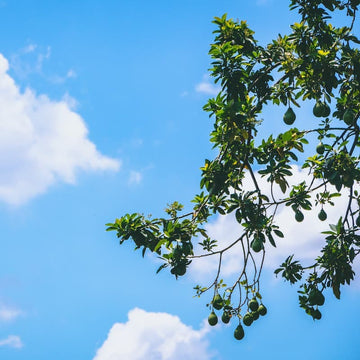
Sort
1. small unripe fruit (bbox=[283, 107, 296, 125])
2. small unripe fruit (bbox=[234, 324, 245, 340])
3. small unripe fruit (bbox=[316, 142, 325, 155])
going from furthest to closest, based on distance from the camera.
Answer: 1. small unripe fruit (bbox=[316, 142, 325, 155])
2. small unripe fruit (bbox=[283, 107, 296, 125])
3. small unripe fruit (bbox=[234, 324, 245, 340])

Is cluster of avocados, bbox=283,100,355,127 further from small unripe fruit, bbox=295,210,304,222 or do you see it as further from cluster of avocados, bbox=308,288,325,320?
cluster of avocados, bbox=308,288,325,320

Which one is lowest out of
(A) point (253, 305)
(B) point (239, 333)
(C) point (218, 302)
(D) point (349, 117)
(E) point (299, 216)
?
(B) point (239, 333)

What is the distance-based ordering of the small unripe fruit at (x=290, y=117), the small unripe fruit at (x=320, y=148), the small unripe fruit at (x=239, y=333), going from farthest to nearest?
the small unripe fruit at (x=320, y=148) → the small unripe fruit at (x=290, y=117) → the small unripe fruit at (x=239, y=333)

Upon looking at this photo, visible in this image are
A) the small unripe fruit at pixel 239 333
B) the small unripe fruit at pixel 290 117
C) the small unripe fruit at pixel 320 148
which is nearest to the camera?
the small unripe fruit at pixel 239 333

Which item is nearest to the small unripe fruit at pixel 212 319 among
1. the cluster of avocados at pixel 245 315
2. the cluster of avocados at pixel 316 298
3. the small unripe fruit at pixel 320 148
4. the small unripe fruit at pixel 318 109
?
the cluster of avocados at pixel 245 315

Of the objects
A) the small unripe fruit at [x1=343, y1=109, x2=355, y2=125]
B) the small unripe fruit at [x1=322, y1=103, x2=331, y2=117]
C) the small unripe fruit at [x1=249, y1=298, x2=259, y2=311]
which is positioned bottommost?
the small unripe fruit at [x1=249, y1=298, x2=259, y2=311]

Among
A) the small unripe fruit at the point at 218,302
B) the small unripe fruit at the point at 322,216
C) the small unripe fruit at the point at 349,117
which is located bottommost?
the small unripe fruit at the point at 218,302

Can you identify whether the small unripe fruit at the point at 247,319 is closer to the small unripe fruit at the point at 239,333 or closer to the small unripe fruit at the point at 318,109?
the small unripe fruit at the point at 239,333

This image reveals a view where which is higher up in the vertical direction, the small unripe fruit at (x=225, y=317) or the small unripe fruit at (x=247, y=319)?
the small unripe fruit at (x=225, y=317)

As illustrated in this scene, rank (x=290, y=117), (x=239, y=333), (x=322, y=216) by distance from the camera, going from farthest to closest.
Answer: (x=322, y=216), (x=290, y=117), (x=239, y=333)

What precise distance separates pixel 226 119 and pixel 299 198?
102cm

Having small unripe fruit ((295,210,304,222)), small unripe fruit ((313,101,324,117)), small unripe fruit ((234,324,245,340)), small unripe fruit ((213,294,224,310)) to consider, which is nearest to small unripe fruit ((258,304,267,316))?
small unripe fruit ((234,324,245,340))

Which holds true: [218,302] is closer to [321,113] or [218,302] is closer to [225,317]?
[225,317]

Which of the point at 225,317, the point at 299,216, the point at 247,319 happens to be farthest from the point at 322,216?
the point at 225,317
